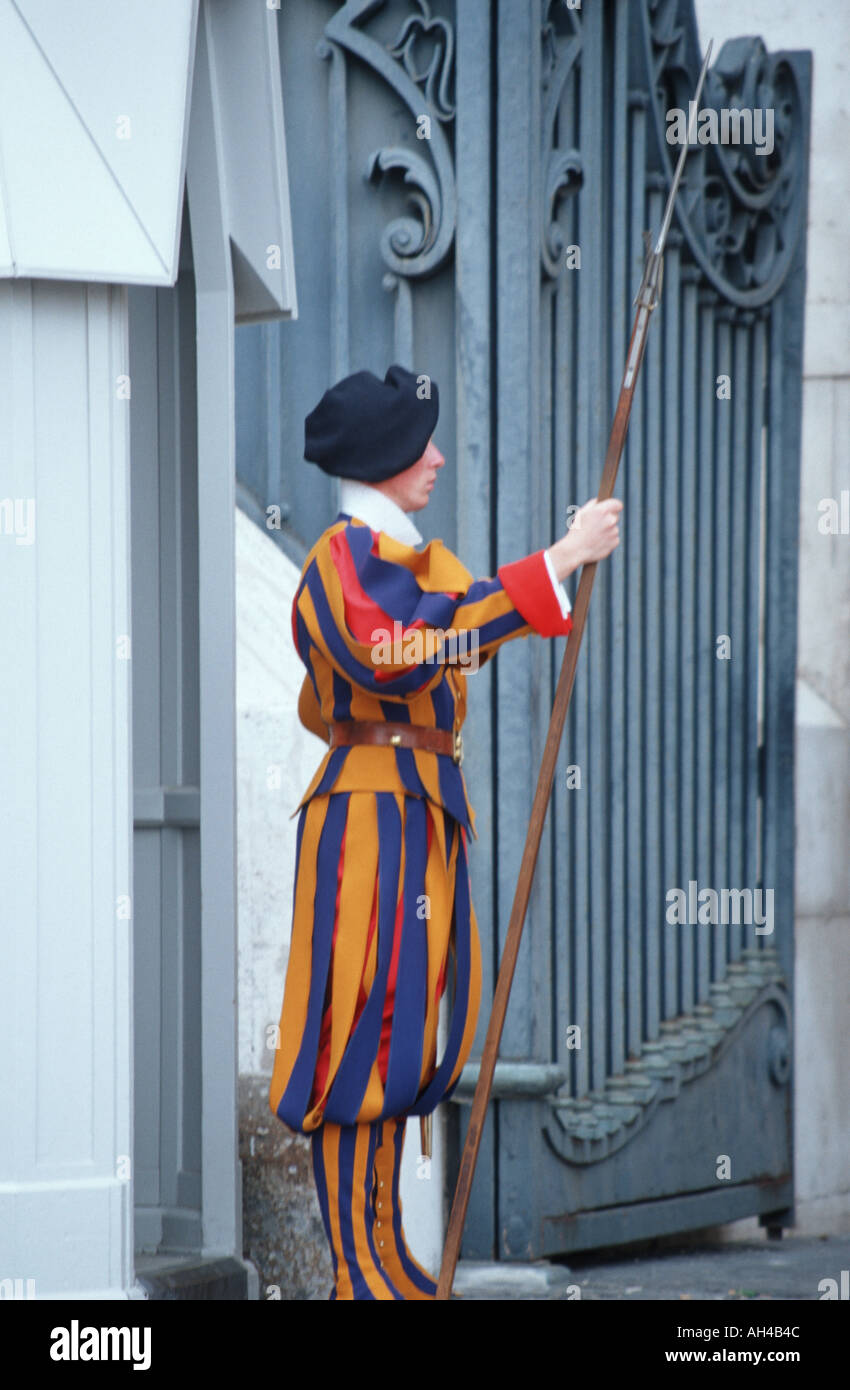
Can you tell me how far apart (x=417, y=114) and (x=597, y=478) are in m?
1.06

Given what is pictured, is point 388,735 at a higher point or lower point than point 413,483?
lower

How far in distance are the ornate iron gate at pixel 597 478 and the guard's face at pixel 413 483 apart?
1.18 meters

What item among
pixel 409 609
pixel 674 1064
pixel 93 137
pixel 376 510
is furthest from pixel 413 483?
pixel 674 1064

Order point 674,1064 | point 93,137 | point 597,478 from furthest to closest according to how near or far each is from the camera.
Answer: point 674,1064
point 597,478
point 93,137

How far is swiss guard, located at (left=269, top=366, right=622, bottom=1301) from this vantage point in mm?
3459

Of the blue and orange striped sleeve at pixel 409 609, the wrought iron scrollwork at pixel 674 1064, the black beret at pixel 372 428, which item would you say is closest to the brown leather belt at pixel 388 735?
the blue and orange striped sleeve at pixel 409 609

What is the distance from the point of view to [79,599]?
3535 millimetres

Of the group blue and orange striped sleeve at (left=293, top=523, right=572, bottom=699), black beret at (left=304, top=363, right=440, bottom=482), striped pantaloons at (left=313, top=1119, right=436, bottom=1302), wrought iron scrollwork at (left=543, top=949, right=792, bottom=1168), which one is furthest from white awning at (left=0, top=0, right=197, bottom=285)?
wrought iron scrollwork at (left=543, top=949, right=792, bottom=1168)

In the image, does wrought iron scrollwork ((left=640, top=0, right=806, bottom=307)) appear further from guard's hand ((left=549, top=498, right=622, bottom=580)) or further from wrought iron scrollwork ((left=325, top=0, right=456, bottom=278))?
guard's hand ((left=549, top=498, right=622, bottom=580))

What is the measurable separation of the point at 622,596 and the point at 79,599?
219cm

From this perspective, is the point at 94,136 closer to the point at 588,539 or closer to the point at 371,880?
the point at 588,539

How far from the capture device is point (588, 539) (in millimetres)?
3422
